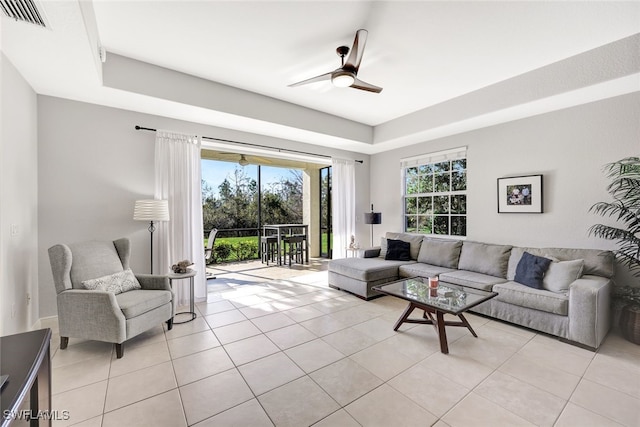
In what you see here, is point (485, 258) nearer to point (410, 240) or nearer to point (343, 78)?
point (410, 240)

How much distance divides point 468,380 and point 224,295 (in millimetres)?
3368

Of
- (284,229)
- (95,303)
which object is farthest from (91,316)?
(284,229)

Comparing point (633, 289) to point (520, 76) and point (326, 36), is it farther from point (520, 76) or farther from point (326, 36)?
point (326, 36)

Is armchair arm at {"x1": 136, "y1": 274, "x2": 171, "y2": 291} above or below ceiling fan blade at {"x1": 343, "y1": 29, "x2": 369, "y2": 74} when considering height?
below

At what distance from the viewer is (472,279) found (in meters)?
3.39

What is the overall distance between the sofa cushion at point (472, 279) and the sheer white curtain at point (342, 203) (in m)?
2.36

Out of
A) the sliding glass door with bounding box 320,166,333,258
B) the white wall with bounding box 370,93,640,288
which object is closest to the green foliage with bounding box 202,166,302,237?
the sliding glass door with bounding box 320,166,333,258

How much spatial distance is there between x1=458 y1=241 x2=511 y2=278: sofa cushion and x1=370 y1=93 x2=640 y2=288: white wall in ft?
1.16

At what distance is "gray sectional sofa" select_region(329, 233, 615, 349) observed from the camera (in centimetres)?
253

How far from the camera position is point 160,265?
3.63m

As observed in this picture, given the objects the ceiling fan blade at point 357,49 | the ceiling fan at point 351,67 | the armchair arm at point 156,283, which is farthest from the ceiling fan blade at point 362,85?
the armchair arm at point 156,283

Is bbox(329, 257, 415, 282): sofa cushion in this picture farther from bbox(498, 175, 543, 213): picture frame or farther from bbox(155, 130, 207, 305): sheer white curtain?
bbox(155, 130, 207, 305): sheer white curtain

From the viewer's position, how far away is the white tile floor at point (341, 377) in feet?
5.60

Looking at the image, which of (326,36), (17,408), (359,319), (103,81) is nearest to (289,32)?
(326,36)
